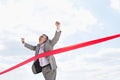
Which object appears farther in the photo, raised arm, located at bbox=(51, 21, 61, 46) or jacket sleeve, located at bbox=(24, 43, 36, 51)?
jacket sleeve, located at bbox=(24, 43, 36, 51)

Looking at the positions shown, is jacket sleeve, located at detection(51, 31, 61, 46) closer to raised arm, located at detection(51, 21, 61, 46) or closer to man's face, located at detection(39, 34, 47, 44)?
raised arm, located at detection(51, 21, 61, 46)

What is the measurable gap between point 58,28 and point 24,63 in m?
2.13

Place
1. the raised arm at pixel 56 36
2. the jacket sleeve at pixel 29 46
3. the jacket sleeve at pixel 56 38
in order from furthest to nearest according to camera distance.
→ 1. the jacket sleeve at pixel 29 46
2. the jacket sleeve at pixel 56 38
3. the raised arm at pixel 56 36

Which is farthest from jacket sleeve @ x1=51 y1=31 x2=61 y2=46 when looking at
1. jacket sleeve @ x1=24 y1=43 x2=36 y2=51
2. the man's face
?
jacket sleeve @ x1=24 y1=43 x2=36 y2=51

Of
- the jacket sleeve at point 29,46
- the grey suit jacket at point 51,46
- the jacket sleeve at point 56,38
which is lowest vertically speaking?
the jacket sleeve at point 29,46

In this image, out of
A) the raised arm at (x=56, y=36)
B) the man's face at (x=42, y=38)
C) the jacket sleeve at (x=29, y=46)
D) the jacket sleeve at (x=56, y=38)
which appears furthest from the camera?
the jacket sleeve at (x=29, y=46)

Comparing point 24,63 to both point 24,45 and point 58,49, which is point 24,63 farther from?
point 58,49

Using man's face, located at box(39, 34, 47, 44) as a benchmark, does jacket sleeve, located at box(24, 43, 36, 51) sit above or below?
below

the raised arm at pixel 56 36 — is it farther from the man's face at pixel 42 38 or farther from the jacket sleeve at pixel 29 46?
the jacket sleeve at pixel 29 46

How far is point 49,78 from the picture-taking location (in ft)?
33.6

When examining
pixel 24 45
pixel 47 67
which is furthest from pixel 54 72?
pixel 24 45

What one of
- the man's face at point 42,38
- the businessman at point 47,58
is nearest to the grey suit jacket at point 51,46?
the businessman at point 47,58

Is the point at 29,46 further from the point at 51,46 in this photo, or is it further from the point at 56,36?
the point at 56,36

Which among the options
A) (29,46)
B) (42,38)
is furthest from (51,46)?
(29,46)
